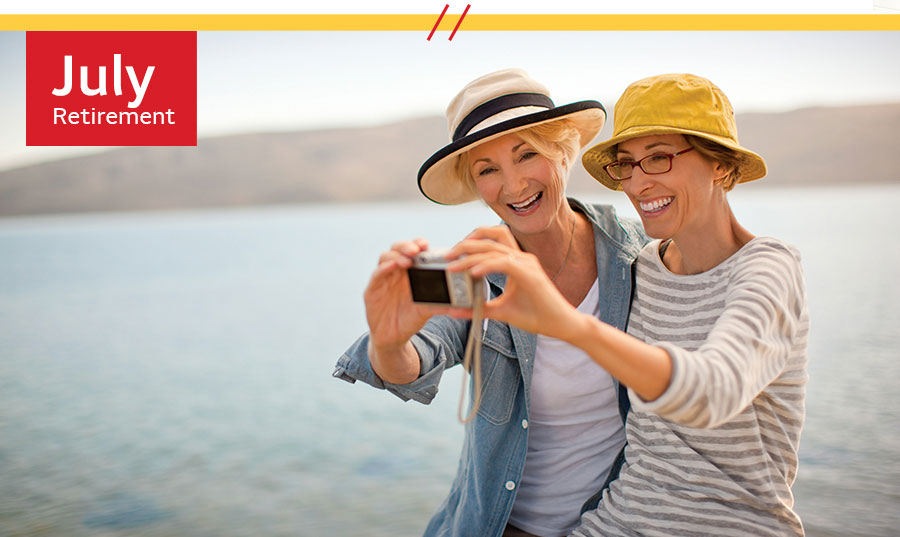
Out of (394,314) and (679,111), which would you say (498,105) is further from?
(394,314)

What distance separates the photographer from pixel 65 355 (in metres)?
8.86

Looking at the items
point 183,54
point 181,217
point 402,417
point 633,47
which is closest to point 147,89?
point 183,54

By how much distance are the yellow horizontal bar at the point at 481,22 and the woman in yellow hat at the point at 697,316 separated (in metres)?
1.51

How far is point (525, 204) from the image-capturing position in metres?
1.92

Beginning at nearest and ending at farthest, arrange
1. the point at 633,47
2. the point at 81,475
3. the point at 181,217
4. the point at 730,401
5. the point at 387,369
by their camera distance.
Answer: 1. the point at 730,401
2. the point at 387,369
3. the point at 81,475
4. the point at 633,47
5. the point at 181,217

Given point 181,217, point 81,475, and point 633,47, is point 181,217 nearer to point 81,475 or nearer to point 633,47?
point 633,47

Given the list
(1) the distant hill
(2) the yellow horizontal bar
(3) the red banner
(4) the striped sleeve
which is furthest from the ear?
(1) the distant hill

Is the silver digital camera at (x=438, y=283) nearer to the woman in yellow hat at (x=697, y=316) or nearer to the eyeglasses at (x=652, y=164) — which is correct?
the woman in yellow hat at (x=697, y=316)

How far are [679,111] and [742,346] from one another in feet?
1.81

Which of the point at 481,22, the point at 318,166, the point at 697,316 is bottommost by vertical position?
the point at 697,316

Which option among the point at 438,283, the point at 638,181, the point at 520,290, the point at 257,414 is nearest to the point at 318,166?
the point at 257,414

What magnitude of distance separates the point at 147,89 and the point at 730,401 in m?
4.83

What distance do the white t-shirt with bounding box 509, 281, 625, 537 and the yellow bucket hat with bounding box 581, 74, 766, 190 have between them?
0.50m

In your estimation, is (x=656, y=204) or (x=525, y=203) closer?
(x=656, y=204)
